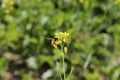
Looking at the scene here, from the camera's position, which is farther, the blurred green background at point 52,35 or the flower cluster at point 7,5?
the flower cluster at point 7,5

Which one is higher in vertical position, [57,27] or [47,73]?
[57,27]

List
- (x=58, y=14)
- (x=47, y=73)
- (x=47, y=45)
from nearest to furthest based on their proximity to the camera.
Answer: (x=47, y=73)
(x=47, y=45)
(x=58, y=14)

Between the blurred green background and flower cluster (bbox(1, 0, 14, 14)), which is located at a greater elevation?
flower cluster (bbox(1, 0, 14, 14))

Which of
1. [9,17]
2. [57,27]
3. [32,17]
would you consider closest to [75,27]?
[57,27]

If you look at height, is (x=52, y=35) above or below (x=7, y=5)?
below

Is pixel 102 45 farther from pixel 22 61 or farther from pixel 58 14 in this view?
pixel 22 61

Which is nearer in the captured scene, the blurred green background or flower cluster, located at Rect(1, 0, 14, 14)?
the blurred green background

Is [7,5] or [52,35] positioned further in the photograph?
[7,5]

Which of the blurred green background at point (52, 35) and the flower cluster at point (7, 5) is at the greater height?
the flower cluster at point (7, 5)
